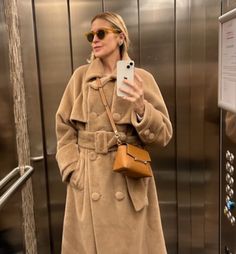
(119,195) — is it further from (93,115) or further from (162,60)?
(162,60)

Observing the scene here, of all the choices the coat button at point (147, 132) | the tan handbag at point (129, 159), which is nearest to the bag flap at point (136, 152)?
the tan handbag at point (129, 159)

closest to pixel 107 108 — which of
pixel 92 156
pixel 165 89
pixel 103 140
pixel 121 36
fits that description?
pixel 103 140

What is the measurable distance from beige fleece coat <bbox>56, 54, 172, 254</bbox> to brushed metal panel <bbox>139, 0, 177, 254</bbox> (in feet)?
1.72

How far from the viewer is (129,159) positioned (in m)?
1.79

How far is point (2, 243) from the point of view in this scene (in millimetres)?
1976

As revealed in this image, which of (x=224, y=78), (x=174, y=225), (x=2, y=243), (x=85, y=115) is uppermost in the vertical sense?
(x=224, y=78)

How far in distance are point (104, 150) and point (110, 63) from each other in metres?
0.50

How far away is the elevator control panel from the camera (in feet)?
4.24

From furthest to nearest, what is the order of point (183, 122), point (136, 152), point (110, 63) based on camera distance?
point (183, 122), point (110, 63), point (136, 152)

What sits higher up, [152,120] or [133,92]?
[133,92]

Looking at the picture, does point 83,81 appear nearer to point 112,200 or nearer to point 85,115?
point 85,115

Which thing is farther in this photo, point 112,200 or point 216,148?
point 216,148

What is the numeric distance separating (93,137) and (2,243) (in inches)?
31.7

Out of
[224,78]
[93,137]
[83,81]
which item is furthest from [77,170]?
[224,78]
